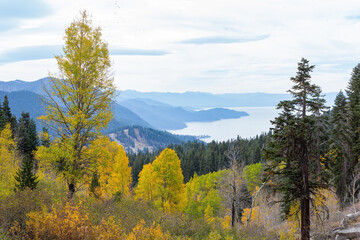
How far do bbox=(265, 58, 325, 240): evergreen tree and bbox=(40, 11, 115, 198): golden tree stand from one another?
Answer: 9474 millimetres

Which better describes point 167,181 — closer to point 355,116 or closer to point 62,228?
point 62,228

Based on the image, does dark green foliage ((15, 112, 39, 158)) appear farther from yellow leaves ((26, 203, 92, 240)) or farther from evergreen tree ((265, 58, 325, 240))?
evergreen tree ((265, 58, 325, 240))

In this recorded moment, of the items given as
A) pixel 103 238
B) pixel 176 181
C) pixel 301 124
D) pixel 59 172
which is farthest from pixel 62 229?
pixel 176 181

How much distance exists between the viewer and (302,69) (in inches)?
580

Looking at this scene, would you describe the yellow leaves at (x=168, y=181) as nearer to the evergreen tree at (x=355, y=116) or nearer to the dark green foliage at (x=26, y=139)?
the evergreen tree at (x=355, y=116)

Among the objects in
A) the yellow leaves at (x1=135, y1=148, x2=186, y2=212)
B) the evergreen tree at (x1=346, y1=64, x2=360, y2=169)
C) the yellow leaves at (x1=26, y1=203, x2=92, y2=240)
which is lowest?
the yellow leaves at (x1=135, y1=148, x2=186, y2=212)

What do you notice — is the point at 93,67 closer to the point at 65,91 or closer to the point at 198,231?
the point at 65,91

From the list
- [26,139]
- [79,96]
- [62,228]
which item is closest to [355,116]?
[79,96]

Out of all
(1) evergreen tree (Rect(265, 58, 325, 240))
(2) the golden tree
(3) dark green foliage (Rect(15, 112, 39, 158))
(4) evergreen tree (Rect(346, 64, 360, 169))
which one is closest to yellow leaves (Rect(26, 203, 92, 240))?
(2) the golden tree

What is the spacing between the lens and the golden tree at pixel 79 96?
40.5 ft

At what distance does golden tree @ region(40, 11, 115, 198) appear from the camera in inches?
487

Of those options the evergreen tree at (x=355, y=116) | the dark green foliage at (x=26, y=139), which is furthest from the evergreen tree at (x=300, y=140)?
the dark green foliage at (x=26, y=139)

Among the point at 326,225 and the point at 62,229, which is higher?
the point at 62,229

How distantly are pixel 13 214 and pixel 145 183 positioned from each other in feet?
82.2
